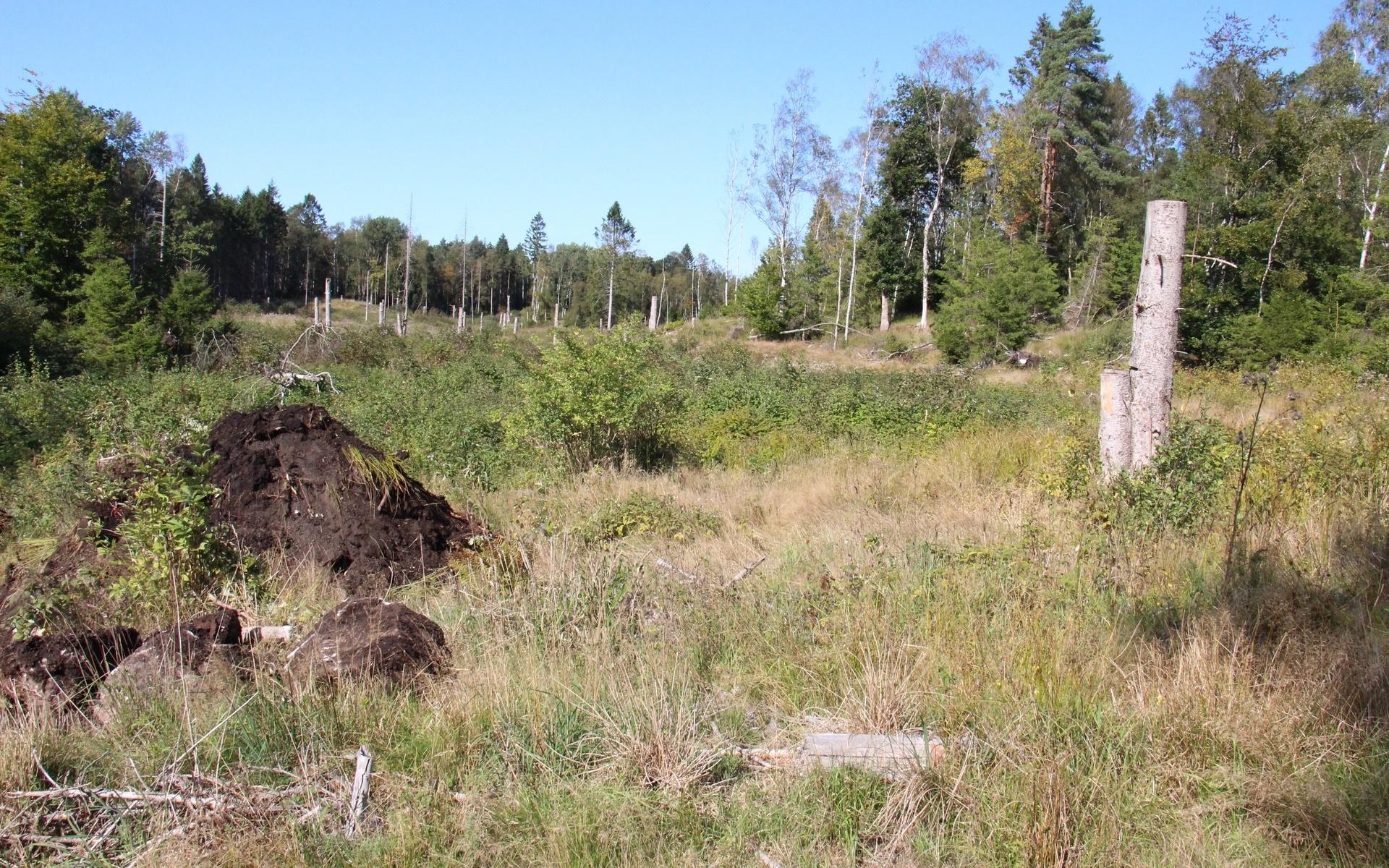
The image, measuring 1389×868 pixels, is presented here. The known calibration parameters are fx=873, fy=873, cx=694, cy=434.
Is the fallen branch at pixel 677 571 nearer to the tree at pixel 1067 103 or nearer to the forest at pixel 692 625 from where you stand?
the forest at pixel 692 625

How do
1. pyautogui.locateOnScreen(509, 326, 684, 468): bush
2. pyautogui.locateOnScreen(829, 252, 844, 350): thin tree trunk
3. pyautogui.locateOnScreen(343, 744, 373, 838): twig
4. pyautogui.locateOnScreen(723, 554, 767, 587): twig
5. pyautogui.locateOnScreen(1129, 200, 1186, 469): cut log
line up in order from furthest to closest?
pyautogui.locateOnScreen(829, 252, 844, 350): thin tree trunk, pyautogui.locateOnScreen(509, 326, 684, 468): bush, pyautogui.locateOnScreen(1129, 200, 1186, 469): cut log, pyautogui.locateOnScreen(723, 554, 767, 587): twig, pyautogui.locateOnScreen(343, 744, 373, 838): twig

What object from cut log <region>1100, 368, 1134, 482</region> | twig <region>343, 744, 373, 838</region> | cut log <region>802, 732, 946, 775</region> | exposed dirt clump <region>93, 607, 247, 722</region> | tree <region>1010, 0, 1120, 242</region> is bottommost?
twig <region>343, 744, 373, 838</region>

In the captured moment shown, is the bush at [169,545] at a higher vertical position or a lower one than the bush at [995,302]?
Result: lower

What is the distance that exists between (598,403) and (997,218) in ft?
128

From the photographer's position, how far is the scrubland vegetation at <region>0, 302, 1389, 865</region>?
112 inches

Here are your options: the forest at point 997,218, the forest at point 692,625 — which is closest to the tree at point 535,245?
the forest at point 997,218

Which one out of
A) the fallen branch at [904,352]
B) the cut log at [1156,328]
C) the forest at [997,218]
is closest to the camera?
the cut log at [1156,328]

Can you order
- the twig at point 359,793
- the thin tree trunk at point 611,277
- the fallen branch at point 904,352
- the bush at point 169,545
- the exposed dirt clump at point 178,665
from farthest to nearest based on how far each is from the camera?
the thin tree trunk at point 611,277 < the fallen branch at point 904,352 < the bush at point 169,545 < the exposed dirt clump at point 178,665 < the twig at point 359,793

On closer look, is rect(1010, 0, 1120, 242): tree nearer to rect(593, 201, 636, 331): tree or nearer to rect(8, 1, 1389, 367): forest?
rect(8, 1, 1389, 367): forest

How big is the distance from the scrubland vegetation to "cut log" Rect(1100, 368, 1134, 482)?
233mm

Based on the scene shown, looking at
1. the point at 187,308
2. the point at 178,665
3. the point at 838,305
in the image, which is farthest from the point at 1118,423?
the point at 838,305

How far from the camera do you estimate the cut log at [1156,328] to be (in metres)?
6.69

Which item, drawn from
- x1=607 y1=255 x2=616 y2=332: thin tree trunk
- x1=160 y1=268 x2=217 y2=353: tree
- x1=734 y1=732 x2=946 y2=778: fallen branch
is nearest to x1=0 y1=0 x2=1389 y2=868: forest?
x1=734 y1=732 x2=946 y2=778: fallen branch

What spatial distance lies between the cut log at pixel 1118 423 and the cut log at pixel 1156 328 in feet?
0.12
